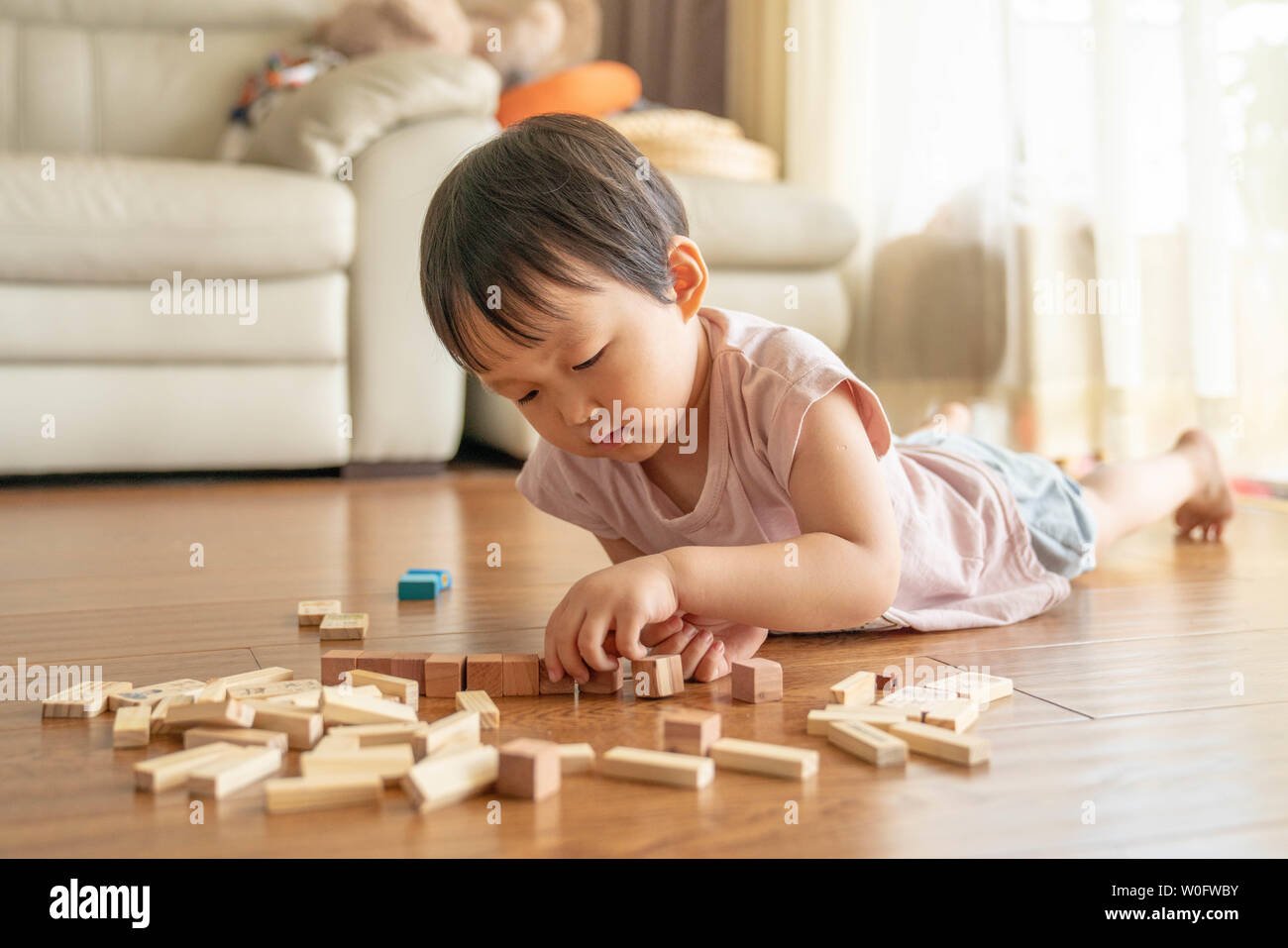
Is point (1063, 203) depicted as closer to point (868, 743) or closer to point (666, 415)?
point (666, 415)

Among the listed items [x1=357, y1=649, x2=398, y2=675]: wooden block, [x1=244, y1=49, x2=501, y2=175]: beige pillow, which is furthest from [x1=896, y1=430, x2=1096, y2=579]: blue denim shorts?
[x1=244, y1=49, x2=501, y2=175]: beige pillow

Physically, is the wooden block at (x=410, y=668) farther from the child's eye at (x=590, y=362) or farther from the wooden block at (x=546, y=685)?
the child's eye at (x=590, y=362)

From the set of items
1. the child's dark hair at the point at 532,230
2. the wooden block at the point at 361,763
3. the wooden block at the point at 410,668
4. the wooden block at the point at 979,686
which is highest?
the child's dark hair at the point at 532,230

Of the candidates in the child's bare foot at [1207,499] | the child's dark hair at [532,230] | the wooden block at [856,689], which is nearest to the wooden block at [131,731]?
the child's dark hair at [532,230]

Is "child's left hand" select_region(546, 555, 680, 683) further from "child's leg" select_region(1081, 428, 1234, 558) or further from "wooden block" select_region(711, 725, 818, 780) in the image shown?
"child's leg" select_region(1081, 428, 1234, 558)

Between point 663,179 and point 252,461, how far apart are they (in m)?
1.39

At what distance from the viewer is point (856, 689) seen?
835mm

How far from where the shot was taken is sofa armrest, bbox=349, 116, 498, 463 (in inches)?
87.0

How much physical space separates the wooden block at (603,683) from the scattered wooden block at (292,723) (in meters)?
0.20

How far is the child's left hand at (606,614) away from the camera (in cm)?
83

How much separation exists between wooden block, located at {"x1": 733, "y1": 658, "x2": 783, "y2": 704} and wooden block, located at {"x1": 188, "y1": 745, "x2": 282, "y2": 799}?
12.2 inches
